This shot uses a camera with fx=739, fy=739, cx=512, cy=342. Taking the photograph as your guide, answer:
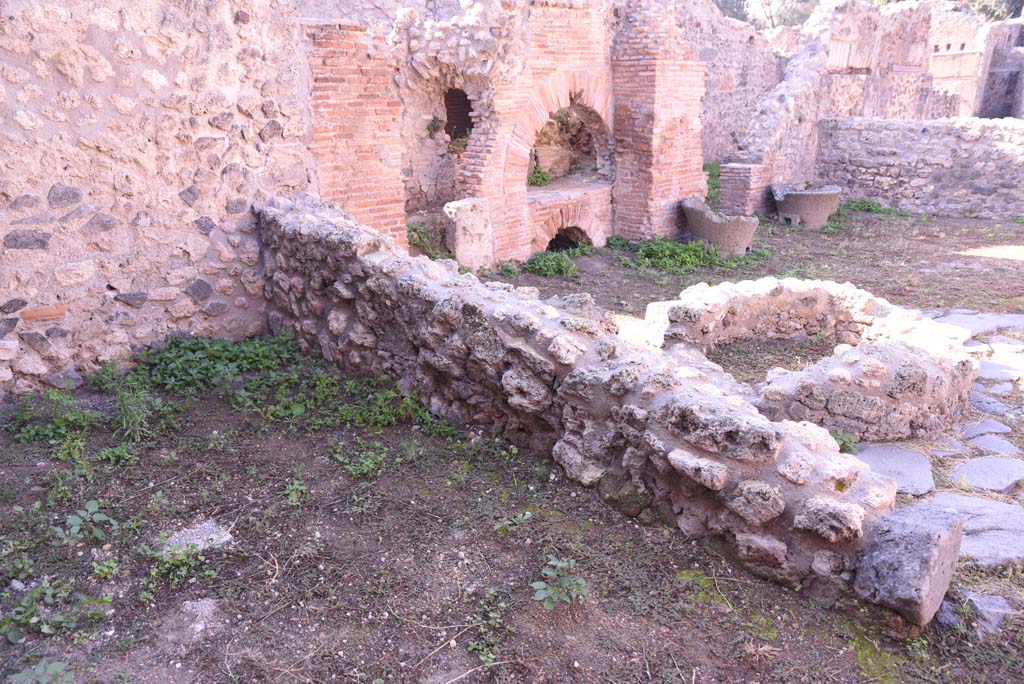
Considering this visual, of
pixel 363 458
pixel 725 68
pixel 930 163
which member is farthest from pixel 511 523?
pixel 725 68

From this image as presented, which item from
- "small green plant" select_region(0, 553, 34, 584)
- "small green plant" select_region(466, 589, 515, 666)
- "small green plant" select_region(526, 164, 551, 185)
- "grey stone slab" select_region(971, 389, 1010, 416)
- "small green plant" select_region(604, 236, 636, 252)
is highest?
"small green plant" select_region(526, 164, 551, 185)

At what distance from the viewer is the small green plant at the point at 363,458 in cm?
361

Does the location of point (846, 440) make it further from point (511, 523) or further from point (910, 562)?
point (511, 523)

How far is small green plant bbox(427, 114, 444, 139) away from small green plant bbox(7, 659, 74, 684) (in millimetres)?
8223

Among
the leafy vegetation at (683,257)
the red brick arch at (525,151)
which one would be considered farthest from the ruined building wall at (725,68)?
the red brick arch at (525,151)

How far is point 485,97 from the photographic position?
8.67 metres

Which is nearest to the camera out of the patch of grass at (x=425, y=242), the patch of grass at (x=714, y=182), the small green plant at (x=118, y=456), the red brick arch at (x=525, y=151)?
the small green plant at (x=118, y=456)

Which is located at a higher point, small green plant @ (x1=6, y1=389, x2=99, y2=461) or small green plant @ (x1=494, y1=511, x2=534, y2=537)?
small green plant @ (x1=6, y1=389, x2=99, y2=461)

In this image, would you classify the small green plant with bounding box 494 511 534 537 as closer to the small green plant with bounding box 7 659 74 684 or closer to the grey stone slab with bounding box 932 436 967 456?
the small green plant with bounding box 7 659 74 684

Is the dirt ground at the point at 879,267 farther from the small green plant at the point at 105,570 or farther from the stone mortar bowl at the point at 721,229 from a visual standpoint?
the small green plant at the point at 105,570

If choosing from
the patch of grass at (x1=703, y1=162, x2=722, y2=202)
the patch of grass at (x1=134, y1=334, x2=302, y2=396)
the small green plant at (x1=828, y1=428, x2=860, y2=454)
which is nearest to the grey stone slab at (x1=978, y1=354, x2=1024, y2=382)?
the small green plant at (x1=828, y1=428, x2=860, y2=454)

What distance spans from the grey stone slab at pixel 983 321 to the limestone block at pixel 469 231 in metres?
4.85

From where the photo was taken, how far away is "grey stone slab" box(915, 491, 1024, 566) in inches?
127

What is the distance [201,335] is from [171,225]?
0.78 metres
